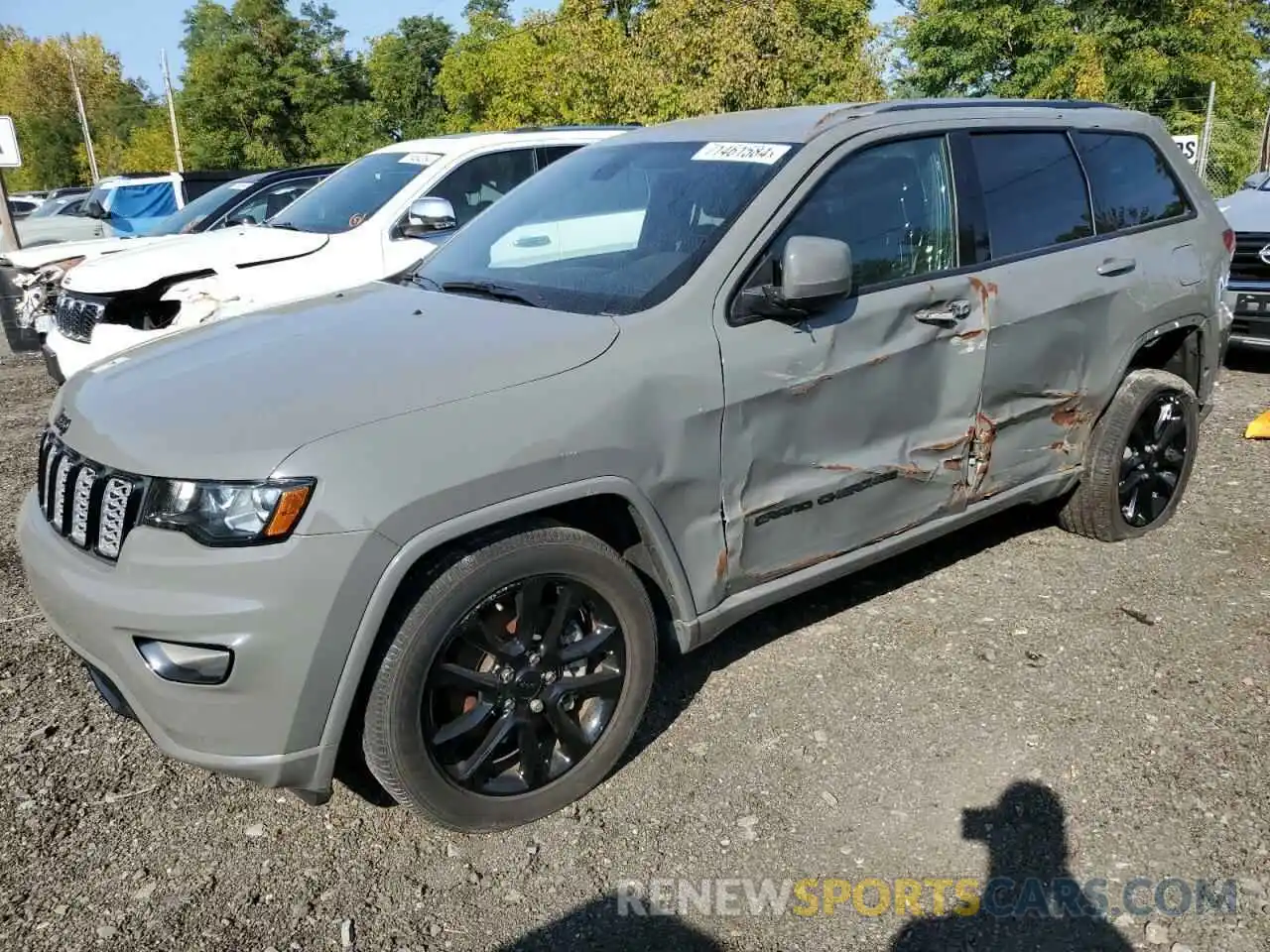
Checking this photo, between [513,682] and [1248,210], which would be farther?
[1248,210]

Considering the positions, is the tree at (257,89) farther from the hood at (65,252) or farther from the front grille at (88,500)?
the front grille at (88,500)

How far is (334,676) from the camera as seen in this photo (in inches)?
94.6

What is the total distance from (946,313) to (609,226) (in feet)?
3.82

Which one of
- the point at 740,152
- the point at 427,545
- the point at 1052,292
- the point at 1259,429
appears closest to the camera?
the point at 427,545

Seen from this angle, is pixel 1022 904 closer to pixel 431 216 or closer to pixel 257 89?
pixel 431 216

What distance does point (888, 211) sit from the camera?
344cm

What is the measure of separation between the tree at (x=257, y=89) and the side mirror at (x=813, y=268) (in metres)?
54.1

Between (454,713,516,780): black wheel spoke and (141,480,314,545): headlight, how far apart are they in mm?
789

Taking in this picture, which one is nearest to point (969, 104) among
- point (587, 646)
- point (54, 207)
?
point (587, 646)

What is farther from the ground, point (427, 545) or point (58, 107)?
point (58, 107)

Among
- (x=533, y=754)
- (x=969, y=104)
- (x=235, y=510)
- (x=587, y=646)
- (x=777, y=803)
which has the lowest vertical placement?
(x=777, y=803)

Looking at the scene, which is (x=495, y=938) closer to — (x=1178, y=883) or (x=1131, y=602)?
(x=1178, y=883)

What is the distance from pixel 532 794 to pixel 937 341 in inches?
76.4

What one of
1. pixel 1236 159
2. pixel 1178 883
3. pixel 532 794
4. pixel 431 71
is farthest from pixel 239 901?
pixel 431 71
